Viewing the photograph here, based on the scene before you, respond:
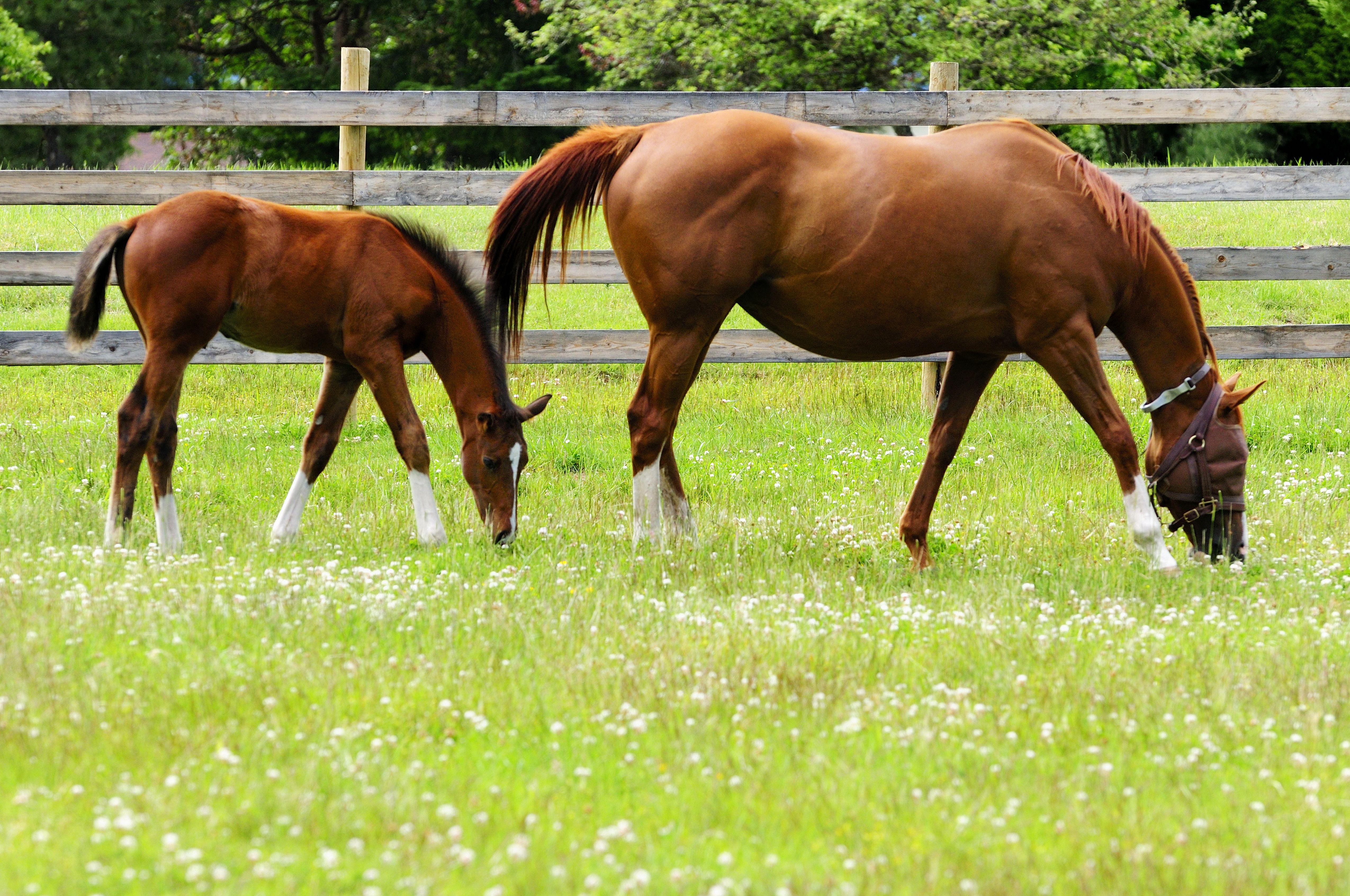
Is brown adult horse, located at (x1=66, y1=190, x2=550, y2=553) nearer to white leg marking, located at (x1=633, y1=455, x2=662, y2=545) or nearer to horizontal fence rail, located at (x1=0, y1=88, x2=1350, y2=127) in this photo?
white leg marking, located at (x1=633, y1=455, x2=662, y2=545)

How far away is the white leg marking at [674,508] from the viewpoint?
19.6 feet

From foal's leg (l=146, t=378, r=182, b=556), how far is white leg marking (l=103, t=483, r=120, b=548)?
0.51ft

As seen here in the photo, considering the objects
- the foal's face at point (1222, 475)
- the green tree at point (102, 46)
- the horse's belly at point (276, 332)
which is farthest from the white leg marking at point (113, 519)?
the green tree at point (102, 46)

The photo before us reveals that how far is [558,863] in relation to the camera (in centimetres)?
268

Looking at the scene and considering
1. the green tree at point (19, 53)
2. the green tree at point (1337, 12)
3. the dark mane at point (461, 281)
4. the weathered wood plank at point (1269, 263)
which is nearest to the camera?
the dark mane at point (461, 281)

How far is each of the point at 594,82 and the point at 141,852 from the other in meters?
24.4

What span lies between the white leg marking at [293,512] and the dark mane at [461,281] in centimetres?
102

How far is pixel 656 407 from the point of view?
218 inches

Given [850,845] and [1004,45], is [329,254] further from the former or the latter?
[1004,45]

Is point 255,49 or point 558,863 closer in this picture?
point 558,863

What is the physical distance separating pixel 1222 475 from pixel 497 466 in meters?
3.25

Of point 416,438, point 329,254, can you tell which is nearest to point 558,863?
point 416,438

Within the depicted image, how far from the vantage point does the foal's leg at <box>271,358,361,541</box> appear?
5801 millimetres

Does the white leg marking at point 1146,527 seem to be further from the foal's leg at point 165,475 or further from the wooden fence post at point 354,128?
the wooden fence post at point 354,128
